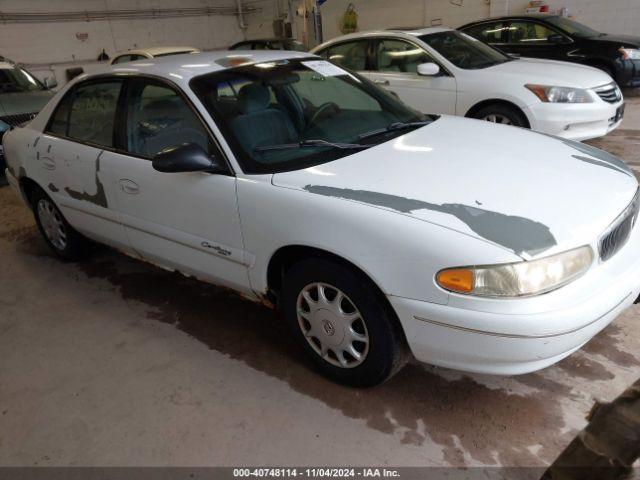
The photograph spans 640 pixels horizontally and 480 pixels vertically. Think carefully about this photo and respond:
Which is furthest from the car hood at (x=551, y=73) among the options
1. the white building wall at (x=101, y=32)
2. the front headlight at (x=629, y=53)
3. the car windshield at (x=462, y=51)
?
the white building wall at (x=101, y=32)

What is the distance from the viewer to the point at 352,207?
1.93 meters

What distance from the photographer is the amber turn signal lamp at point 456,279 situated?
1.72 meters

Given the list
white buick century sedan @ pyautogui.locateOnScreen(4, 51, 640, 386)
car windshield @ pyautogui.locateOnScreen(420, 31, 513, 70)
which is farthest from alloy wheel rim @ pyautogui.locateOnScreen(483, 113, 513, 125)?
white buick century sedan @ pyautogui.locateOnScreen(4, 51, 640, 386)

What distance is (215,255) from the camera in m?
2.48

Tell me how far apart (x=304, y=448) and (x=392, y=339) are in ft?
1.86

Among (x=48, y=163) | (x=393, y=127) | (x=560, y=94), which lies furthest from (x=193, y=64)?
(x=560, y=94)

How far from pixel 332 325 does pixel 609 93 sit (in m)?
4.68

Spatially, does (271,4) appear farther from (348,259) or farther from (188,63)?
(348,259)

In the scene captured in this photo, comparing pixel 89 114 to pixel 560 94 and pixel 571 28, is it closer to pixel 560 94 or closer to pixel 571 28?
pixel 560 94

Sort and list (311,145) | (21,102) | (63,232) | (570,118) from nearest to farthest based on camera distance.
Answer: (311,145)
(63,232)
(570,118)
(21,102)

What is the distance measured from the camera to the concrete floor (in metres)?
2.00

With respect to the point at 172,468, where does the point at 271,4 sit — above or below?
above

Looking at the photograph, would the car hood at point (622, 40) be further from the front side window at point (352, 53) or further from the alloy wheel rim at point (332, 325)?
the alloy wheel rim at point (332, 325)

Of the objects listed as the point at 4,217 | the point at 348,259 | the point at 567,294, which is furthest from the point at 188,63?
the point at 4,217
